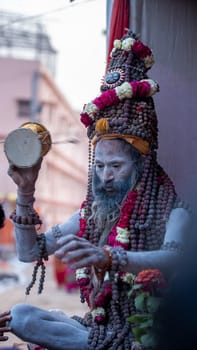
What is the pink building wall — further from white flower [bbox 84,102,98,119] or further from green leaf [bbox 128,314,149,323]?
green leaf [bbox 128,314,149,323]

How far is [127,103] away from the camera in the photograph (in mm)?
3760

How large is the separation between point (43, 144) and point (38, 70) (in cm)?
2239

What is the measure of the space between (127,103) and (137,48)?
0.37 m

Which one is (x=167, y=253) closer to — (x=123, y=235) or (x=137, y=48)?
(x=123, y=235)

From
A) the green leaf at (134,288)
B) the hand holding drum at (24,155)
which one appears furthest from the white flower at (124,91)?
the green leaf at (134,288)

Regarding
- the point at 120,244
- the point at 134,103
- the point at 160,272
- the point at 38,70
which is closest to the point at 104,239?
the point at 120,244

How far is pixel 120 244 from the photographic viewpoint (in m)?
3.56

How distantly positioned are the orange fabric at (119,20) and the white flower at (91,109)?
2.72 ft

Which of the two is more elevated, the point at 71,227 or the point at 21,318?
the point at 71,227

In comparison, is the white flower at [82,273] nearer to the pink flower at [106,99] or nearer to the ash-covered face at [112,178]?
the ash-covered face at [112,178]

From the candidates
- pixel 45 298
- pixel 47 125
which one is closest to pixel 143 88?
pixel 45 298

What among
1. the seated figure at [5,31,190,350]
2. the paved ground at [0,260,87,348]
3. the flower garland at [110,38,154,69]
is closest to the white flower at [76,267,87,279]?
the seated figure at [5,31,190,350]

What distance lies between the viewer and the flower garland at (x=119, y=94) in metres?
3.74

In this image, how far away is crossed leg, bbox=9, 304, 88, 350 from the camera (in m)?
3.52
